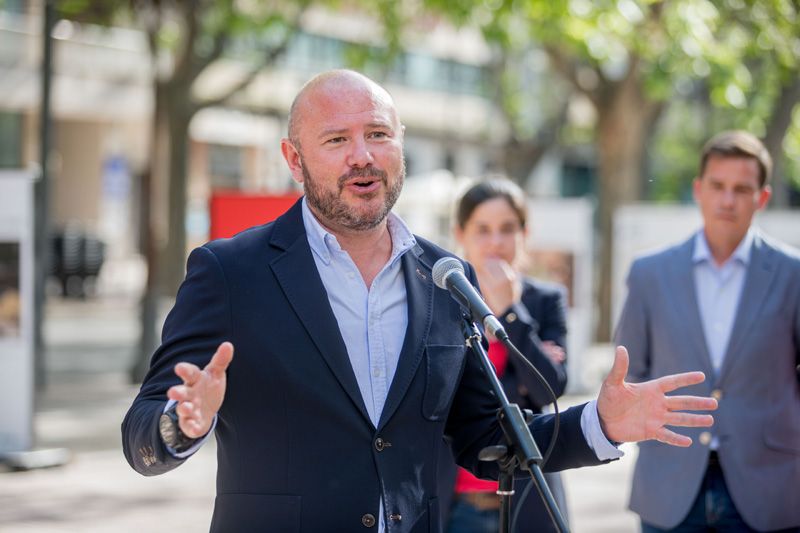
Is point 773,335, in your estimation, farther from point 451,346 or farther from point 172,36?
point 172,36

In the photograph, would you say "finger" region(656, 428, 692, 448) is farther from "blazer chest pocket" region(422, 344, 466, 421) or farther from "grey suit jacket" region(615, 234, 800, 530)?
"grey suit jacket" region(615, 234, 800, 530)

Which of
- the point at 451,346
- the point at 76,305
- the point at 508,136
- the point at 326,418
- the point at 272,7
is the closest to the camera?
the point at 326,418

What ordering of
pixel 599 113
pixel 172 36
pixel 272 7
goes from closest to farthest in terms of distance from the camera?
1. pixel 599 113
2. pixel 272 7
3. pixel 172 36

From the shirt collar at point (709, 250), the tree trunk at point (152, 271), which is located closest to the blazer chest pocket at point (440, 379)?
the shirt collar at point (709, 250)

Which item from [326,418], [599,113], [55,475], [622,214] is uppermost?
[599,113]

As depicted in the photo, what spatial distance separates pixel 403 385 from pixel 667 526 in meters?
2.03

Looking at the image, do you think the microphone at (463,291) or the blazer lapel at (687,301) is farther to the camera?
the blazer lapel at (687,301)

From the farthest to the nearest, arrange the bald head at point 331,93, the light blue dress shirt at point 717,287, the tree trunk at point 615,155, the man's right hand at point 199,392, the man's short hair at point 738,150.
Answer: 1. the tree trunk at point 615,155
2. the man's short hair at point 738,150
3. the light blue dress shirt at point 717,287
4. the bald head at point 331,93
5. the man's right hand at point 199,392

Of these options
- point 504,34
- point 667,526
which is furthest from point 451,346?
point 504,34

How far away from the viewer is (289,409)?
10.5ft

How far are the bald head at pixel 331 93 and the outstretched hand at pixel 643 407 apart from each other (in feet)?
2.96

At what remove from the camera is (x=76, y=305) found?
30016 millimetres

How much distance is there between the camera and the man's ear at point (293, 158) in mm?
3539

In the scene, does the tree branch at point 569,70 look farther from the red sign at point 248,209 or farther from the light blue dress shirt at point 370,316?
the light blue dress shirt at point 370,316
